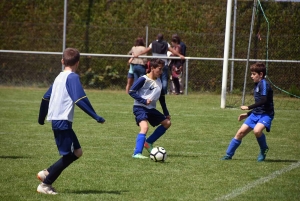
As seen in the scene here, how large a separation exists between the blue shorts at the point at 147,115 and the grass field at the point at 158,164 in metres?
0.55

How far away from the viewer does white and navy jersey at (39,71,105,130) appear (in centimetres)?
651

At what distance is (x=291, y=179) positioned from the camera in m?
7.48

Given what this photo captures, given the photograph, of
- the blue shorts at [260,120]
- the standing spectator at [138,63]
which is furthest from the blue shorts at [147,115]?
the standing spectator at [138,63]

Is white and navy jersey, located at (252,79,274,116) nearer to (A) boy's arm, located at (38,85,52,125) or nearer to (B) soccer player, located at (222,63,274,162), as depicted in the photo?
(B) soccer player, located at (222,63,274,162)

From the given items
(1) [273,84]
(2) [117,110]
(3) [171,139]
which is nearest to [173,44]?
(1) [273,84]

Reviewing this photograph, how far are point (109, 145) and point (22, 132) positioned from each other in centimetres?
209

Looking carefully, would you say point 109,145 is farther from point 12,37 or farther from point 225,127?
point 12,37

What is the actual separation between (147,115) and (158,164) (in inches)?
42.3

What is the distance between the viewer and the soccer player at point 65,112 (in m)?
6.53

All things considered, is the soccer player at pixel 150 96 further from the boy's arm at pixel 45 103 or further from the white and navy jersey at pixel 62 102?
the white and navy jersey at pixel 62 102

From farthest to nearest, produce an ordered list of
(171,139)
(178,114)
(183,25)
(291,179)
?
1. (183,25)
2. (178,114)
3. (171,139)
4. (291,179)

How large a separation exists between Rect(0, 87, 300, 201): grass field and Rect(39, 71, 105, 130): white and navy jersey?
0.77 m

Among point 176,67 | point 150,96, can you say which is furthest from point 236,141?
point 176,67

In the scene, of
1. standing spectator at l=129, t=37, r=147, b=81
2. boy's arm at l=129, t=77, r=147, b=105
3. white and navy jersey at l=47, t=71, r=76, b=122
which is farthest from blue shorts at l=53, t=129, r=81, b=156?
standing spectator at l=129, t=37, r=147, b=81
